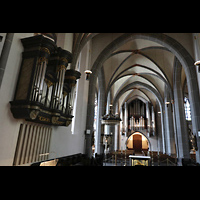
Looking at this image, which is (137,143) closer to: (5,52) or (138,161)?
(138,161)

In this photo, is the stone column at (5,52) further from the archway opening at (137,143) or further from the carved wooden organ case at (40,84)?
the archway opening at (137,143)

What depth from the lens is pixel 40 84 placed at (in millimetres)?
3891

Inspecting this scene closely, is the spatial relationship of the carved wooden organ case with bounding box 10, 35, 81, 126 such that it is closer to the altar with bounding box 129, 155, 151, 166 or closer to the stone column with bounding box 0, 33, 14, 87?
the stone column with bounding box 0, 33, 14, 87

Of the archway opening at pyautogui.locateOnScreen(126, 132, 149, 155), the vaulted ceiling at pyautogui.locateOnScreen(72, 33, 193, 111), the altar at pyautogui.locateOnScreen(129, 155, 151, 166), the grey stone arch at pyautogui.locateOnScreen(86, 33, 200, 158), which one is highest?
the vaulted ceiling at pyautogui.locateOnScreen(72, 33, 193, 111)

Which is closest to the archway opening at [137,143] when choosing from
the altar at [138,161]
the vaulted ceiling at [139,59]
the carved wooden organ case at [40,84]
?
the vaulted ceiling at [139,59]

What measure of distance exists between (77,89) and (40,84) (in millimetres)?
4451

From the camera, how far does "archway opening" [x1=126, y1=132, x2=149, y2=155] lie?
78.0 ft

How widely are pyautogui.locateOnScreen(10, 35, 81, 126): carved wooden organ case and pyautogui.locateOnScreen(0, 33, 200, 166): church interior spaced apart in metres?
0.02

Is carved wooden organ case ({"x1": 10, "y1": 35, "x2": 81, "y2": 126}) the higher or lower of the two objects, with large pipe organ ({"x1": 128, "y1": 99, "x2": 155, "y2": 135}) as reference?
lower

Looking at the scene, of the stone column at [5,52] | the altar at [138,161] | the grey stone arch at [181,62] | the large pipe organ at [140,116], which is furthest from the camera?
the large pipe organ at [140,116]

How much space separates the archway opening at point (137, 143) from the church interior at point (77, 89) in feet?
29.9

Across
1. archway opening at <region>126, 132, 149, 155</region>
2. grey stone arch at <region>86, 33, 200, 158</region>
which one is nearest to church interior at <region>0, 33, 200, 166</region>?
grey stone arch at <region>86, 33, 200, 158</region>

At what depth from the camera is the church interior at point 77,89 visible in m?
3.61
